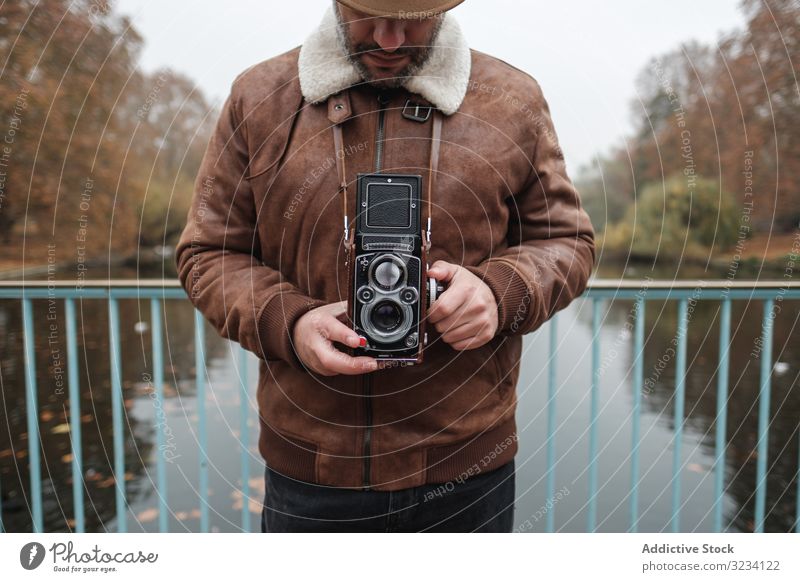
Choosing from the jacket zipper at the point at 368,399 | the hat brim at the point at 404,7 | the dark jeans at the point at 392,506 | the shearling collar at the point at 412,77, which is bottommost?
the dark jeans at the point at 392,506

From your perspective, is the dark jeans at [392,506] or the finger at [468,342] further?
the dark jeans at [392,506]

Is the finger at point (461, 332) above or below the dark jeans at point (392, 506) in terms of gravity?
above

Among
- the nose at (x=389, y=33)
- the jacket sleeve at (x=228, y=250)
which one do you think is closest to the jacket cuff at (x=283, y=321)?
the jacket sleeve at (x=228, y=250)

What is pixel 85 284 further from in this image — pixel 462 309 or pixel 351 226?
pixel 462 309

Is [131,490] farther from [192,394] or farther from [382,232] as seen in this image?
[382,232]

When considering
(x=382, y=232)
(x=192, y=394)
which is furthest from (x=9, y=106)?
(x=382, y=232)

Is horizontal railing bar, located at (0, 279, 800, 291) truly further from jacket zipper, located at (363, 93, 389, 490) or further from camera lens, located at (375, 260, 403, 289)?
camera lens, located at (375, 260, 403, 289)

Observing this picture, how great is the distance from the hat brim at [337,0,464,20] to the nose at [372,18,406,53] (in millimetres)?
19

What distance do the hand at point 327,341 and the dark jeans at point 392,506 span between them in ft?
1.03

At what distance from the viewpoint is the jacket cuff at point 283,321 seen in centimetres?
120

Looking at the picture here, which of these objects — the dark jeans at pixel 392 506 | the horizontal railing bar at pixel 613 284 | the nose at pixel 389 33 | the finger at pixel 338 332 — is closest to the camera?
the finger at pixel 338 332

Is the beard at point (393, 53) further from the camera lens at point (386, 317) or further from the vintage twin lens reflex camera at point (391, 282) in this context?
the camera lens at point (386, 317)

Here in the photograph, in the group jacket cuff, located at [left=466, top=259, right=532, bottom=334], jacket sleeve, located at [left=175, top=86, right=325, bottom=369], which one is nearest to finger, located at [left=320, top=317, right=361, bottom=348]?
jacket sleeve, located at [left=175, top=86, right=325, bottom=369]
